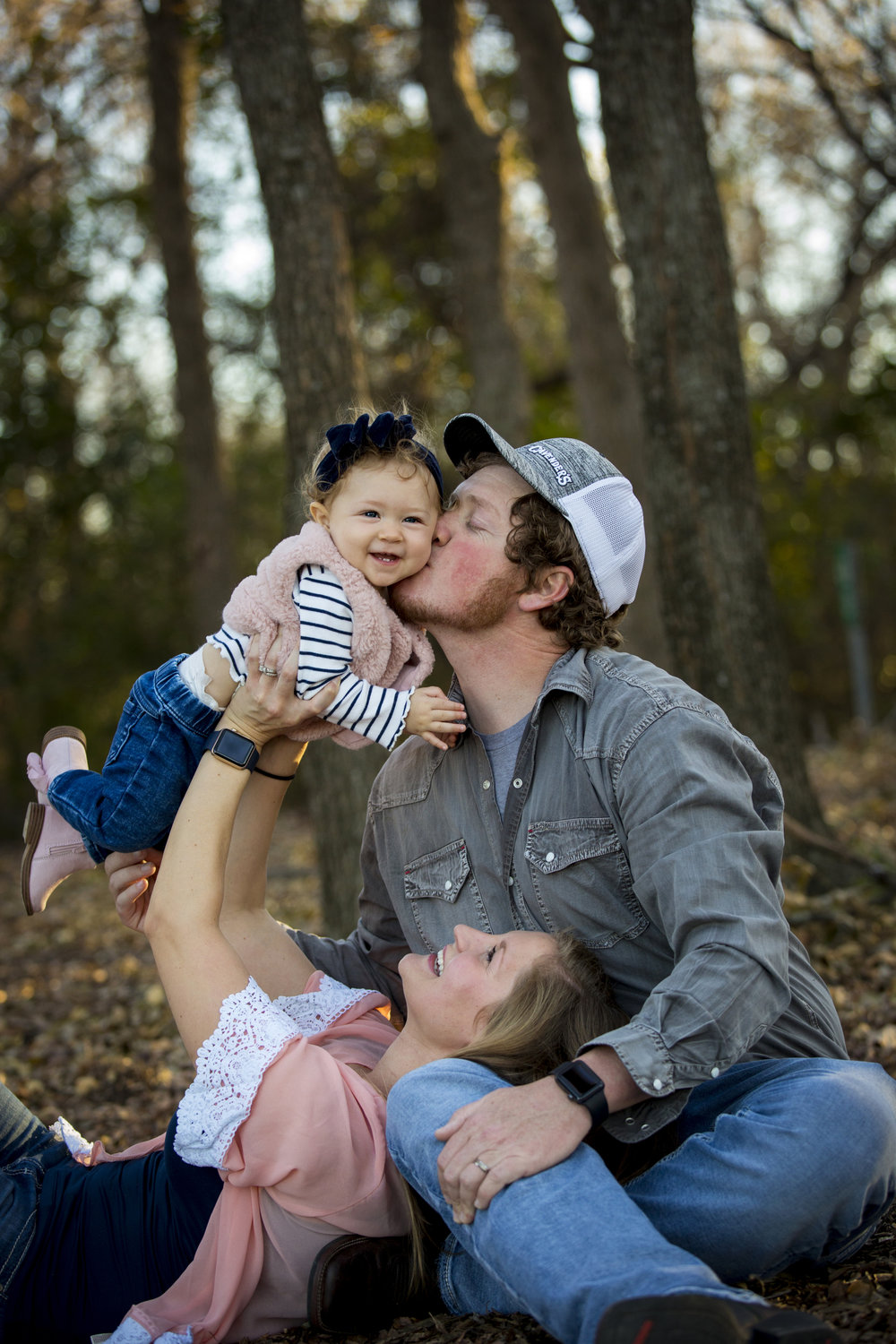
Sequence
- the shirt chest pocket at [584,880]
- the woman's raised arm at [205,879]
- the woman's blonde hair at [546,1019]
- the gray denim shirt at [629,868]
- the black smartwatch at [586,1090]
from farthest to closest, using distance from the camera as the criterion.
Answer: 1. the shirt chest pocket at [584,880]
2. the woman's raised arm at [205,879]
3. the woman's blonde hair at [546,1019]
4. the gray denim shirt at [629,868]
5. the black smartwatch at [586,1090]

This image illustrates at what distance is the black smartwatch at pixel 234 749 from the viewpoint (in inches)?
111

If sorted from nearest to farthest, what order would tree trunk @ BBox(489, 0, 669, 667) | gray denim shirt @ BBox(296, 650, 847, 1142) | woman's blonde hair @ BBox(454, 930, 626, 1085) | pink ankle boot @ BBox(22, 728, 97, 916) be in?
gray denim shirt @ BBox(296, 650, 847, 1142)
woman's blonde hair @ BBox(454, 930, 626, 1085)
pink ankle boot @ BBox(22, 728, 97, 916)
tree trunk @ BBox(489, 0, 669, 667)

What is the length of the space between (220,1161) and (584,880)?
1037mm

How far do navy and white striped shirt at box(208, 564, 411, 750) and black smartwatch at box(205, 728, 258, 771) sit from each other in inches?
8.4

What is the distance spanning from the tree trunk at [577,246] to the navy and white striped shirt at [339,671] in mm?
6749

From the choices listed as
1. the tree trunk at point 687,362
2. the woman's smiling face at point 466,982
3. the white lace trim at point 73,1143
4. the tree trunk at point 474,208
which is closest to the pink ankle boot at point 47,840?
the white lace trim at point 73,1143

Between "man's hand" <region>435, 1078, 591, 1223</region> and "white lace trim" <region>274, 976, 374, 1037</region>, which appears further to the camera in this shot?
"white lace trim" <region>274, 976, 374, 1037</region>

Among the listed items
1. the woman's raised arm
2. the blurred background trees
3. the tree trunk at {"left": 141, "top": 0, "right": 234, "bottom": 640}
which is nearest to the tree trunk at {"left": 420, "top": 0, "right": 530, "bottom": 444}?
the blurred background trees

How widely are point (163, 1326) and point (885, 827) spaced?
6318mm

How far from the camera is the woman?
2.40m

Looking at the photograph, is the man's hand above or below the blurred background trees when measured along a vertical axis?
below

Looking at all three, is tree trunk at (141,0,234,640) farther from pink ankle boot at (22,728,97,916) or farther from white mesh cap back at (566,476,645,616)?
white mesh cap back at (566,476,645,616)

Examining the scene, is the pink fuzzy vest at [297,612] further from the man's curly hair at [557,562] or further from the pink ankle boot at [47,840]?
the pink ankle boot at [47,840]

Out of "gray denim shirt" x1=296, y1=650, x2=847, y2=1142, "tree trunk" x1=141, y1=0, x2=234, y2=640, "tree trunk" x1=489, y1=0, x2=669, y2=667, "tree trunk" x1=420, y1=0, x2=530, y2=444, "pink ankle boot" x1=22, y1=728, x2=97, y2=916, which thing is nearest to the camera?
"gray denim shirt" x1=296, y1=650, x2=847, y2=1142
